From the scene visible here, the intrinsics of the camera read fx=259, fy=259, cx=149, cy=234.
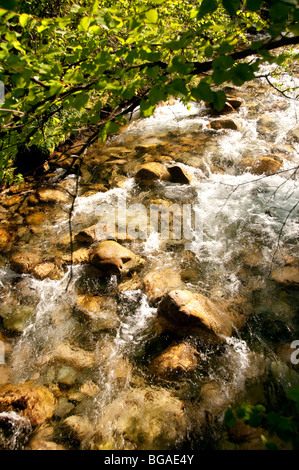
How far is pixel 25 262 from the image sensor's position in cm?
484

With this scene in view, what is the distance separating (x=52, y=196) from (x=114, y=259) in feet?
9.77

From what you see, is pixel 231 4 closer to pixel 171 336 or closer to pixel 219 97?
pixel 219 97

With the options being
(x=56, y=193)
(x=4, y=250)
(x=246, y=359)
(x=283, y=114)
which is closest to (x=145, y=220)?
(x=56, y=193)

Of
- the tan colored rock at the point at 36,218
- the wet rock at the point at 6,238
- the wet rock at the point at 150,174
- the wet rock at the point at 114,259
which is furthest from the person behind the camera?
the wet rock at the point at 150,174

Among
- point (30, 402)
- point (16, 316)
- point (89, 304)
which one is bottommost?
point (30, 402)

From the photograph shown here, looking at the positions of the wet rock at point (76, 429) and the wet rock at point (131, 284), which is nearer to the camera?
the wet rock at point (76, 429)

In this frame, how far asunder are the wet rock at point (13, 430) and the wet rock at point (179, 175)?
17.9ft

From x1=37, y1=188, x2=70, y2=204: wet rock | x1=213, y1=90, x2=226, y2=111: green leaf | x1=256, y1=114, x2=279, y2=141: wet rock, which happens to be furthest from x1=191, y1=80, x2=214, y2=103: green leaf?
x1=256, y1=114, x2=279, y2=141: wet rock

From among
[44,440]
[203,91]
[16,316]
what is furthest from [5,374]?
[203,91]

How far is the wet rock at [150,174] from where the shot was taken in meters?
6.67

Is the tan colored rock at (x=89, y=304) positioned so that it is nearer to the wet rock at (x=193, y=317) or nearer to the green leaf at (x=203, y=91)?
the wet rock at (x=193, y=317)

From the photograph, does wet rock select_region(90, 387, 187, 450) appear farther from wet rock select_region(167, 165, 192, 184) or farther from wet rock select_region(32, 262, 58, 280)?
wet rock select_region(167, 165, 192, 184)

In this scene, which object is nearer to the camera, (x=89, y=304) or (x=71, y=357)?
(x=71, y=357)

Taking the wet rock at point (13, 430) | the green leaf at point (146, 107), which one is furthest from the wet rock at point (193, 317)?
the green leaf at point (146, 107)
